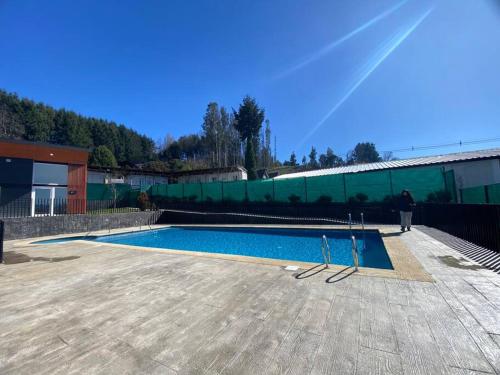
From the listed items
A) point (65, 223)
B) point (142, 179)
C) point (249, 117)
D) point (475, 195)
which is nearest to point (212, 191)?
point (65, 223)

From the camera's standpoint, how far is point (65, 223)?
11.4 metres

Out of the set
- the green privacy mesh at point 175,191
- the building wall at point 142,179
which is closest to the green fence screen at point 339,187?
the green privacy mesh at point 175,191

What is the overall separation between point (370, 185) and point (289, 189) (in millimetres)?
4966

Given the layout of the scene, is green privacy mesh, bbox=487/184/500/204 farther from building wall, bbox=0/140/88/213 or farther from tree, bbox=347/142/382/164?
tree, bbox=347/142/382/164

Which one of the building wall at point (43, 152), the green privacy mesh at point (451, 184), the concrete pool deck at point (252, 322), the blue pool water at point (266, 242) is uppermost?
the building wall at point (43, 152)

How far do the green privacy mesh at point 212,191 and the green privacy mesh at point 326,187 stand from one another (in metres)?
7.31

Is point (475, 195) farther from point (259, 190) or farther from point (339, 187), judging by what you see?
point (259, 190)

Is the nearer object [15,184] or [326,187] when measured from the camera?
[15,184]

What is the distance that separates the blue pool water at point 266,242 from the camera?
24.1 feet

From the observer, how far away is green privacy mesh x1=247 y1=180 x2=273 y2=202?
16609 millimetres

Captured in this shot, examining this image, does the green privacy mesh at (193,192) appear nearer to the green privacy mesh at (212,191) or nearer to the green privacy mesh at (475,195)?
the green privacy mesh at (212,191)

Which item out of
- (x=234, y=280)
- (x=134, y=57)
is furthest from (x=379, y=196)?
(x=134, y=57)

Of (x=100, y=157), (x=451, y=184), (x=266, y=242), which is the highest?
(x=100, y=157)

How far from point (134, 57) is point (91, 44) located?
6.12 ft
